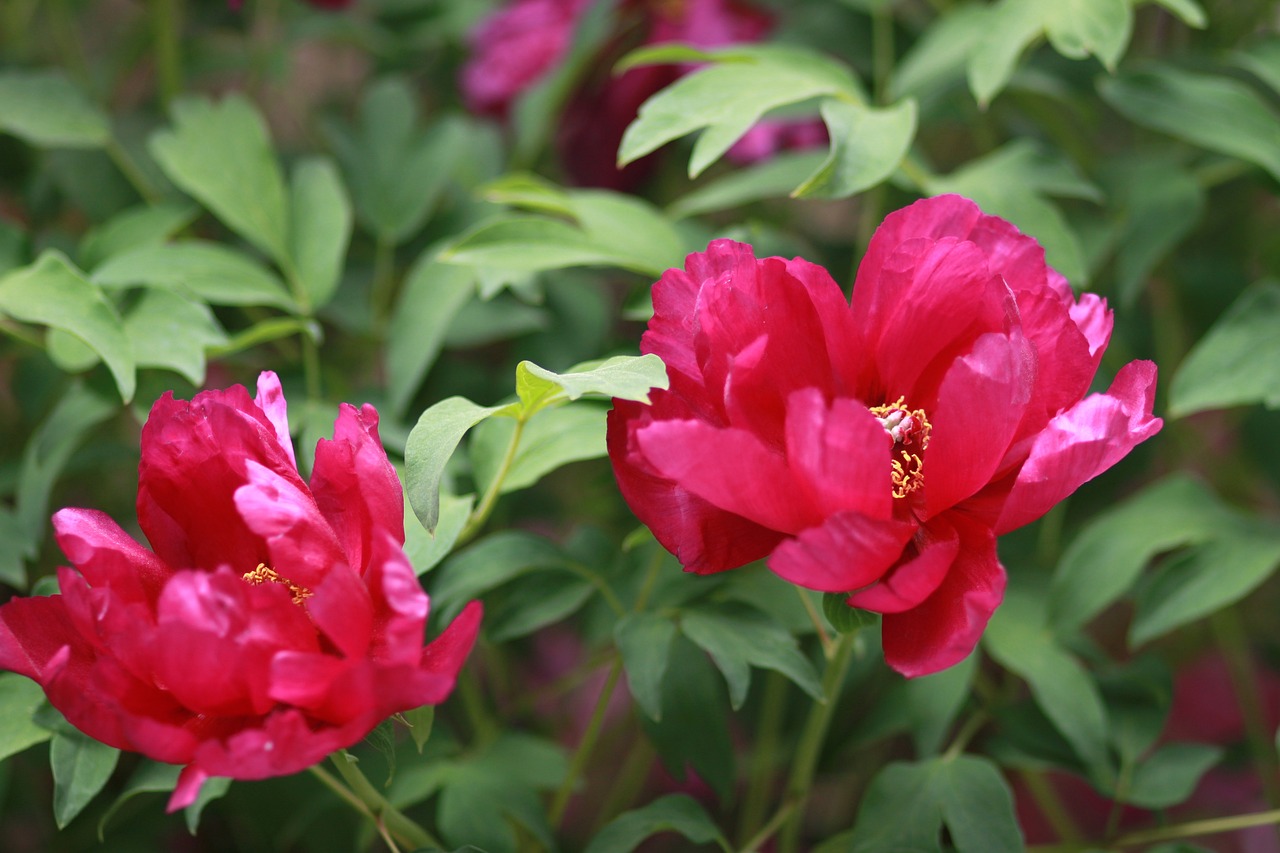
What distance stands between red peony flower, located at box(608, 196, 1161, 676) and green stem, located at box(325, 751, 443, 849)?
12 centimetres

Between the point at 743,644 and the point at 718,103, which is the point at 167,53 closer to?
the point at 718,103

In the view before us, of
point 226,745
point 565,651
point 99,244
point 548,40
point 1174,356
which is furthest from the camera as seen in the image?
point 565,651

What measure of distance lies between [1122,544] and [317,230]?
1.43ft

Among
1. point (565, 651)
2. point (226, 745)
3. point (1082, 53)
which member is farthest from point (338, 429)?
point (565, 651)

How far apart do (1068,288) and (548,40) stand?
1.74 feet

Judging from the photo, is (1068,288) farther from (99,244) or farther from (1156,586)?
(99,244)

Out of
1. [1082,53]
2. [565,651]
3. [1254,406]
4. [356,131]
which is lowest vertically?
[565,651]

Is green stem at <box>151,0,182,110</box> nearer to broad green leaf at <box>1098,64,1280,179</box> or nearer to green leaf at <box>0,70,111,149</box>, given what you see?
green leaf at <box>0,70,111,149</box>

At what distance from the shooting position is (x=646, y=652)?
430 millimetres

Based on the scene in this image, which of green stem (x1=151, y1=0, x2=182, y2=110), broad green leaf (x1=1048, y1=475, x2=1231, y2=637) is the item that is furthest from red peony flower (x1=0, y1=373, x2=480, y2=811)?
green stem (x1=151, y1=0, x2=182, y2=110)

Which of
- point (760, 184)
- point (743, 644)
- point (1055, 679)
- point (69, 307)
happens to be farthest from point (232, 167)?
point (1055, 679)

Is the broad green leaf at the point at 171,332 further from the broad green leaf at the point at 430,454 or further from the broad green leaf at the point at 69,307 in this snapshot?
the broad green leaf at the point at 430,454

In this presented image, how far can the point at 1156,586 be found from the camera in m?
0.53

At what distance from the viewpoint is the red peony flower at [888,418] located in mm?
319
